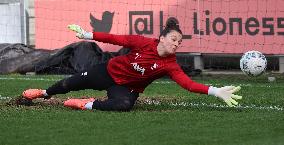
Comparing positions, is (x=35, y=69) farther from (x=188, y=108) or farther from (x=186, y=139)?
(x=186, y=139)

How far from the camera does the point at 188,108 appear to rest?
→ 30.5 ft

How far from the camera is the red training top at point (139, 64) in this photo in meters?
8.79

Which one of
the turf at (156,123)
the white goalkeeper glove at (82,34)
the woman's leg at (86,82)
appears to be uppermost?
the white goalkeeper glove at (82,34)

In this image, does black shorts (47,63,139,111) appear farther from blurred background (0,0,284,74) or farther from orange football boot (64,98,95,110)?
blurred background (0,0,284,74)

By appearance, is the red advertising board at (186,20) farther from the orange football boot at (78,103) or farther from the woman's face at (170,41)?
the orange football boot at (78,103)

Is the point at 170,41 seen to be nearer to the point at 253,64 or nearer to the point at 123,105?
the point at 123,105

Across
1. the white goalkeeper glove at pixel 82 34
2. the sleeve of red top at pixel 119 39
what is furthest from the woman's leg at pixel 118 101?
the white goalkeeper glove at pixel 82 34

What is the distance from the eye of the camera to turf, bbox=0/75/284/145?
6.67 m

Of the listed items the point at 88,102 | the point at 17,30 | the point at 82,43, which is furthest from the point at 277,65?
the point at 88,102

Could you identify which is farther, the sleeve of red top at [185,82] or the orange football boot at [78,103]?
the orange football boot at [78,103]

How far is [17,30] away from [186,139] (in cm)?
1551

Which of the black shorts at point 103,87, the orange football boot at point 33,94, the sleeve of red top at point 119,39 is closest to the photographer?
the black shorts at point 103,87

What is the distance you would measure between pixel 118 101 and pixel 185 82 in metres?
0.78

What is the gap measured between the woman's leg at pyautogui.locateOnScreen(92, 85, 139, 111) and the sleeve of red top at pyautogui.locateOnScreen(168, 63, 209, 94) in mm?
554
